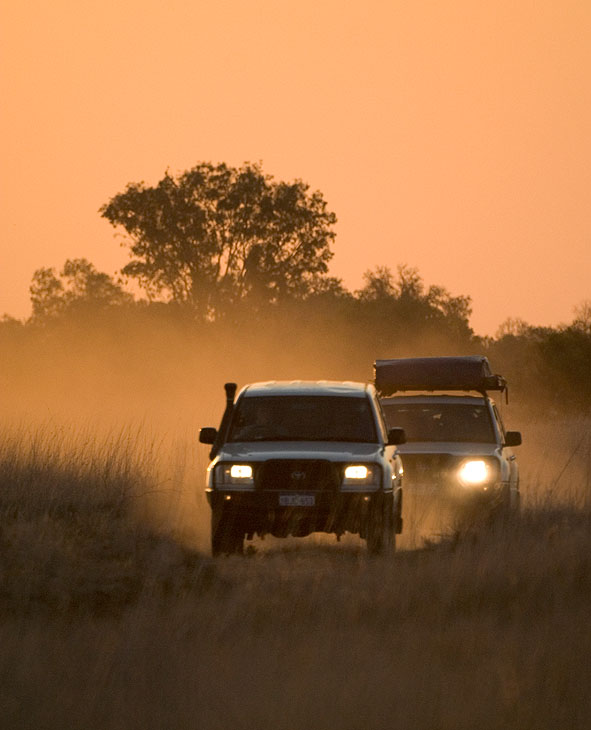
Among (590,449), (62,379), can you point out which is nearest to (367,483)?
(590,449)

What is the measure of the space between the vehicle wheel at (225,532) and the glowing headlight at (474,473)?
3283mm

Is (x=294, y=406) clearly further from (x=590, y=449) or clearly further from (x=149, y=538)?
(x=590, y=449)

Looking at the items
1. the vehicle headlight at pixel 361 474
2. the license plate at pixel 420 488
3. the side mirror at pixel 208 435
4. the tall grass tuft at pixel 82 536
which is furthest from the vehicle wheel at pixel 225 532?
the license plate at pixel 420 488

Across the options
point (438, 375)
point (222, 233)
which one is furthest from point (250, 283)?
point (438, 375)

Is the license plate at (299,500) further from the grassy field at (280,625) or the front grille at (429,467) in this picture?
the front grille at (429,467)

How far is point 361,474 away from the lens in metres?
14.9

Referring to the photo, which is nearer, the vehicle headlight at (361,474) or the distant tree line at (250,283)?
the vehicle headlight at (361,474)

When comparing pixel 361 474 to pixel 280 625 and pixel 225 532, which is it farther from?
pixel 280 625

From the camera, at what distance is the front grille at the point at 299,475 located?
48.9ft

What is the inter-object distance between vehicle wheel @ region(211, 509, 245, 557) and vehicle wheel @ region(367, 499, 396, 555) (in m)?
1.27

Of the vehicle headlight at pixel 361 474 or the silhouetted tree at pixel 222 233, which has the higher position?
the silhouetted tree at pixel 222 233

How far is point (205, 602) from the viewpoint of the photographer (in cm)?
1131

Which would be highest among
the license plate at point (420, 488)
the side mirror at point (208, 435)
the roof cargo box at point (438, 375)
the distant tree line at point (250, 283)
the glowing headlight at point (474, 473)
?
the distant tree line at point (250, 283)

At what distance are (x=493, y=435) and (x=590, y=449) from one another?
44.0 feet
